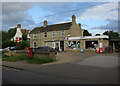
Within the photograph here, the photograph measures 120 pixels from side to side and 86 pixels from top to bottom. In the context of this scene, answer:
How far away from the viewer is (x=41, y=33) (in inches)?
1444

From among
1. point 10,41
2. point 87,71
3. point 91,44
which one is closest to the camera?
point 87,71

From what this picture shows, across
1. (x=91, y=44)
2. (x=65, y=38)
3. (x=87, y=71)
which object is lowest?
(x=87, y=71)

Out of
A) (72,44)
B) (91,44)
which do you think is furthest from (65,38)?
(91,44)

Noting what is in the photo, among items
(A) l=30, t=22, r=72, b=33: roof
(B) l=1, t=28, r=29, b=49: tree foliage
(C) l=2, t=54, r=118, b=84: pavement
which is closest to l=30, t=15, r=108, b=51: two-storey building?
(A) l=30, t=22, r=72, b=33: roof

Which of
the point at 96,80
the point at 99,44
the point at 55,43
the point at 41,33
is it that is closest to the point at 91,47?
the point at 99,44

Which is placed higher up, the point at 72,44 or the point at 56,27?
the point at 56,27

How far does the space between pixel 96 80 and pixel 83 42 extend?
1936 cm

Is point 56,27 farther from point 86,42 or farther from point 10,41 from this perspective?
point 10,41

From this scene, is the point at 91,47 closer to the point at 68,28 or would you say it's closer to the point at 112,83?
the point at 68,28

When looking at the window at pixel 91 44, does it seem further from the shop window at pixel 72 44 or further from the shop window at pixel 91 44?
the shop window at pixel 72 44

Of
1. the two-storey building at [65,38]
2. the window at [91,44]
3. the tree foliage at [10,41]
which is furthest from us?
the tree foliage at [10,41]

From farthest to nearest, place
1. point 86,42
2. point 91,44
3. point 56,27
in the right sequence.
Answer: point 56,27 → point 86,42 → point 91,44

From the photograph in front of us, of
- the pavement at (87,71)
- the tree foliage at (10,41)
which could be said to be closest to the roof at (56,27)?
the tree foliage at (10,41)

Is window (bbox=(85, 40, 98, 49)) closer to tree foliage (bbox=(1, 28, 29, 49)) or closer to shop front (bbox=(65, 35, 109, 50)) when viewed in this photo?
shop front (bbox=(65, 35, 109, 50))
